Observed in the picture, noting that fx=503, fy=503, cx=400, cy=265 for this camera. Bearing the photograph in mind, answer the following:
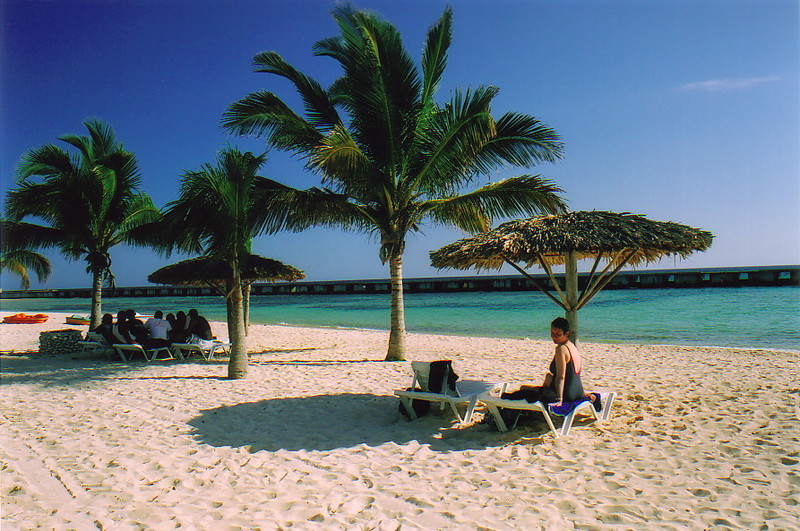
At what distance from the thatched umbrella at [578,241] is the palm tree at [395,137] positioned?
262 cm

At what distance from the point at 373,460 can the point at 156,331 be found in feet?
25.4

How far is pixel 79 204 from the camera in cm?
1138

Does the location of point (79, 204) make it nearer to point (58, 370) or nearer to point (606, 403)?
point (58, 370)

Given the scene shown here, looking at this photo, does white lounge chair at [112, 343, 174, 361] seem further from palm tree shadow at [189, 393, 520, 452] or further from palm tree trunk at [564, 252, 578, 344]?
palm tree trunk at [564, 252, 578, 344]

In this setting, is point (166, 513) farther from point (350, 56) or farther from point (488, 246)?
point (350, 56)

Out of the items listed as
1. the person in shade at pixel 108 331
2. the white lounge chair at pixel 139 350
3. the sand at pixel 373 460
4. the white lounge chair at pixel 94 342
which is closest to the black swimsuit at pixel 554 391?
the sand at pixel 373 460

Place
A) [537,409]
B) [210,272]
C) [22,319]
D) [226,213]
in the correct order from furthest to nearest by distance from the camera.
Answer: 1. [22,319]
2. [210,272]
3. [226,213]
4. [537,409]

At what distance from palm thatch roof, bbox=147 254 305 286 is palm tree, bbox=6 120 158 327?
1.32 metres

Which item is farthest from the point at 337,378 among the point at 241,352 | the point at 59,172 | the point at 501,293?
the point at 501,293

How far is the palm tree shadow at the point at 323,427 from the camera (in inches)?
180

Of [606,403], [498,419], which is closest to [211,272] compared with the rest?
[498,419]

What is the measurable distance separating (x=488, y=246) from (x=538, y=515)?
389cm

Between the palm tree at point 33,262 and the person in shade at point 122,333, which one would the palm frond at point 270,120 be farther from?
the palm tree at point 33,262

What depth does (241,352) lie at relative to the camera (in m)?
8.02
